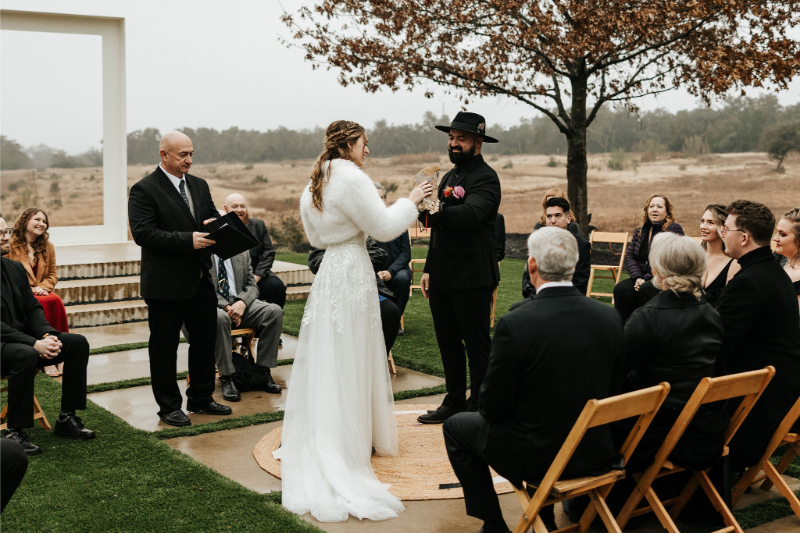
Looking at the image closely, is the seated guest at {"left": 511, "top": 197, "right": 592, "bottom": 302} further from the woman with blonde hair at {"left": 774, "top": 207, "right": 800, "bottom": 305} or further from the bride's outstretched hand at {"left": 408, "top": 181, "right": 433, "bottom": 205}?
the bride's outstretched hand at {"left": 408, "top": 181, "right": 433, "bottom": 205}

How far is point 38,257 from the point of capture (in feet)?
21.3

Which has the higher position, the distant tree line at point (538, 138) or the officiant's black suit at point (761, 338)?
the distant tree line at point (538, 138)

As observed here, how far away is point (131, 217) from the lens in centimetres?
483

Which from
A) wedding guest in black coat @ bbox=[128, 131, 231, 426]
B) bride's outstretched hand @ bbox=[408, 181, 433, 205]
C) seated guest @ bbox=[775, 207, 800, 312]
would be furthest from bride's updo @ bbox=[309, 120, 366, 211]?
seated guest @ bbox=[775, 207, 800, 312]

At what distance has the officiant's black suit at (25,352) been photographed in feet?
14.1

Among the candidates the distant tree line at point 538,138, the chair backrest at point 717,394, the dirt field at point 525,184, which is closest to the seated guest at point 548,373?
the chair backrest at point 717,394

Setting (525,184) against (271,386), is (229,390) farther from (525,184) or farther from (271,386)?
(525,184)

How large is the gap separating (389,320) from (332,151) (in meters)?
2.39

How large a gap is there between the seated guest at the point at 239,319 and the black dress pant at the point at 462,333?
1545 millimetres

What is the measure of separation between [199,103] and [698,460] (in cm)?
1544

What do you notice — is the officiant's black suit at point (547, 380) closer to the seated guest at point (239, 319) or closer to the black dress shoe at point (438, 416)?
the black dress shoe at point (438, 416)

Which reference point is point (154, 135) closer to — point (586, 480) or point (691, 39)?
point (691, 39)

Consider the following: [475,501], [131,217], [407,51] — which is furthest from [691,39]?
[475,501]

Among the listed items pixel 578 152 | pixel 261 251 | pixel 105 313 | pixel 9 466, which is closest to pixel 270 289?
pixel 261 251
